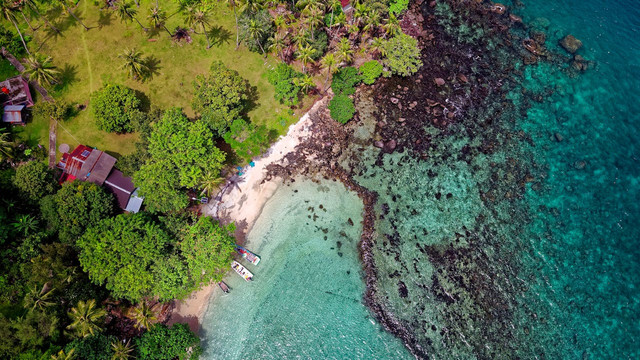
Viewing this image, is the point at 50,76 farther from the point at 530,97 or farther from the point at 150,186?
the point at 530,97

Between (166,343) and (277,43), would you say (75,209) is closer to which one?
(166,343)

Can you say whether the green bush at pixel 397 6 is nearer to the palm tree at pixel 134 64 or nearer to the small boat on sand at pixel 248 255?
the palm tree at pixel 134 64

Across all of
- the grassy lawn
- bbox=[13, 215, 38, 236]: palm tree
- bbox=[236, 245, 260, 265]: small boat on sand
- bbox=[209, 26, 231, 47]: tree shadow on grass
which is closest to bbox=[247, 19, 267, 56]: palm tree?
the grassy lawn

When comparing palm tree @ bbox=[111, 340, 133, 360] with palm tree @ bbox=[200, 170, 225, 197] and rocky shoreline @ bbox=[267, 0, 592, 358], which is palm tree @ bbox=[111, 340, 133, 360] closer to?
palm tree @ bbox=[200, 170, 225, 197]

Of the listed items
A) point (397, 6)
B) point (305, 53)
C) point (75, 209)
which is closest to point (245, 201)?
point (75, 209)

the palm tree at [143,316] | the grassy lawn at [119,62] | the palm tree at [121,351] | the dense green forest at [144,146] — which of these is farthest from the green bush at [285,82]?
the palm tree at [121,351]

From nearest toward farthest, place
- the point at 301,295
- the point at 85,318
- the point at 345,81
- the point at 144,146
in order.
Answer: the point at 85,318 < the point at 301,295 < the point at 144,146 < the point at 345,81
